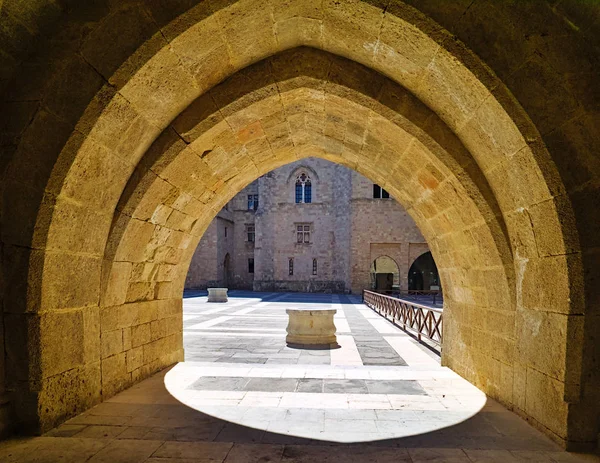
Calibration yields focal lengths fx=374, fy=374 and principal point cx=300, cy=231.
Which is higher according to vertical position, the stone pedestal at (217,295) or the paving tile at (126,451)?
the paving tile at (126,451)

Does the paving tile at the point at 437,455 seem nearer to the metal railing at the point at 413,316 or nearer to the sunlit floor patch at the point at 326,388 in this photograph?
the sunlit floor patch at the point at 326,388

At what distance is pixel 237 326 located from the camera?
9609mm

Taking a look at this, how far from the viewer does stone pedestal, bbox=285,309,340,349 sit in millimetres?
7348

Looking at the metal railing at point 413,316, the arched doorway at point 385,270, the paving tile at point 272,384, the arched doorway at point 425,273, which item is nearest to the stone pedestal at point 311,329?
the metal railing at point 413,316

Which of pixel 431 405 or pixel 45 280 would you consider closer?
pixel 45 280

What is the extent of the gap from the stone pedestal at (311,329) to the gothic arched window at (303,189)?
61.3ft

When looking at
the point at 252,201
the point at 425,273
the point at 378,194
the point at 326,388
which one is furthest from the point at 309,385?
the point at 252,201

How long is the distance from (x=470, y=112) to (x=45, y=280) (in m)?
3.73

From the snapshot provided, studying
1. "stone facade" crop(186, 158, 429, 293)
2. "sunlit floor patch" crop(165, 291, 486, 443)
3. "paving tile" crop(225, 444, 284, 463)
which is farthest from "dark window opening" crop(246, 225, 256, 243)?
"paving tile" crop(225, 444, 284, 463)

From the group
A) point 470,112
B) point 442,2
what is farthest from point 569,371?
point 442,2

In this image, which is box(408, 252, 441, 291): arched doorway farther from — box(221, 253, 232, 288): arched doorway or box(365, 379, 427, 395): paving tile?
box(365, 379, 427, 395): paving tile

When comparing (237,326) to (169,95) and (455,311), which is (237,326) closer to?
(455,311)

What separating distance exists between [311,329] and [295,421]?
4094 mm

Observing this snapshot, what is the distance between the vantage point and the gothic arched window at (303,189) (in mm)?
25875
